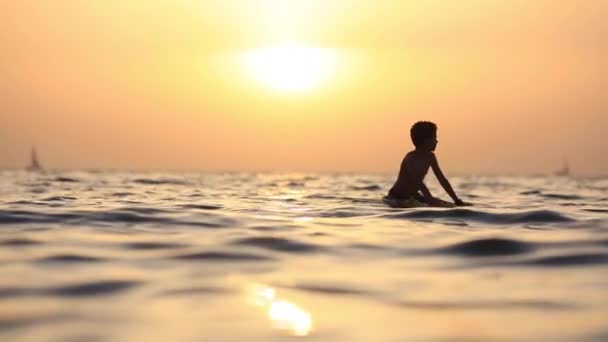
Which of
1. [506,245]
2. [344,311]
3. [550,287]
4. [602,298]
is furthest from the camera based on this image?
[506,245]

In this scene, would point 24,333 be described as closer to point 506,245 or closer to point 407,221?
point 506,245

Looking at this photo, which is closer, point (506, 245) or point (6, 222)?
point (506, 245)

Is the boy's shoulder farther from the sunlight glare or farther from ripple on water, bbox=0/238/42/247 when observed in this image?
the sunlight glare

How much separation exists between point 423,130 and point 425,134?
3.0 inches

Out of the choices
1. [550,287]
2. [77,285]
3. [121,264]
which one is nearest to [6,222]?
[121,264]

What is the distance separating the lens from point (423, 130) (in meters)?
11.1

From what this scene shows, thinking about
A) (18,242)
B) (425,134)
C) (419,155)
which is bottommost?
(18,242)

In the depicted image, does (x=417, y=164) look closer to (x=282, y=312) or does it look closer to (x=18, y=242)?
(x=18, y=242)

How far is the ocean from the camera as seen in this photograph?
10.1ft


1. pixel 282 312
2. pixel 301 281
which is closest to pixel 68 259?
pixel 301 281

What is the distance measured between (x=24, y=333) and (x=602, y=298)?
3.02 m

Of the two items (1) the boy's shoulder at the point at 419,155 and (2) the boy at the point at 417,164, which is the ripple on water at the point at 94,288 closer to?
(2) the boy at the point at 417,164

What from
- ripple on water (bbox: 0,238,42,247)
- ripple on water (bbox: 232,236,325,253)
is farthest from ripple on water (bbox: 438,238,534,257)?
ripple on water (bbox: 0,238,42,247)

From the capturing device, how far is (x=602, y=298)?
3.71 m
